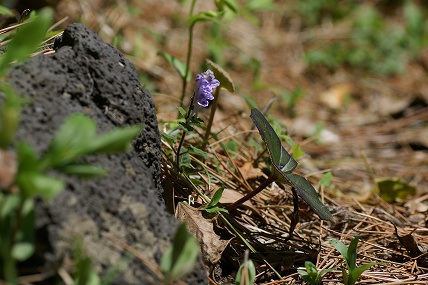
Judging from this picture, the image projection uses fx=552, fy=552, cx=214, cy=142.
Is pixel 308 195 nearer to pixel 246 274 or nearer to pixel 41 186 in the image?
pixel 246 274

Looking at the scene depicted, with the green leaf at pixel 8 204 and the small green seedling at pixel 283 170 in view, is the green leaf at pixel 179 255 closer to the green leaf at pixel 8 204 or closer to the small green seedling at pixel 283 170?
the green leaf at pixel 8 204

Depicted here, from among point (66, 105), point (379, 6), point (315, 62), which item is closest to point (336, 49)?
point (315, 62)

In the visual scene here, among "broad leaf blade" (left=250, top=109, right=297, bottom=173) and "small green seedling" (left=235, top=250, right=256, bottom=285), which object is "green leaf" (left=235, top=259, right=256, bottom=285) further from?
"broad leaf blade" (left=250, top=109, right=297, bottom=173)

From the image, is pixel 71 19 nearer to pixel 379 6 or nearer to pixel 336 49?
pixel 336 49

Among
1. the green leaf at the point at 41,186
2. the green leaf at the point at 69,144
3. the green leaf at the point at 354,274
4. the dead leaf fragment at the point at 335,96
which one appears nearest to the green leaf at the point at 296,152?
the green leaf at the point at 354,274

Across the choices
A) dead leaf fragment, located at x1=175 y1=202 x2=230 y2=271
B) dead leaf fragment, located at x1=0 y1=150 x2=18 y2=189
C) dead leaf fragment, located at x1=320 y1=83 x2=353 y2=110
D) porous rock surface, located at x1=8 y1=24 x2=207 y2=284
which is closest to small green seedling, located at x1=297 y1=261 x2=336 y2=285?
dead leaf fragment, located at x1=175 y1=202 x2=230 y2=271

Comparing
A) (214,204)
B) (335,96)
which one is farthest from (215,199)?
(335,96)
